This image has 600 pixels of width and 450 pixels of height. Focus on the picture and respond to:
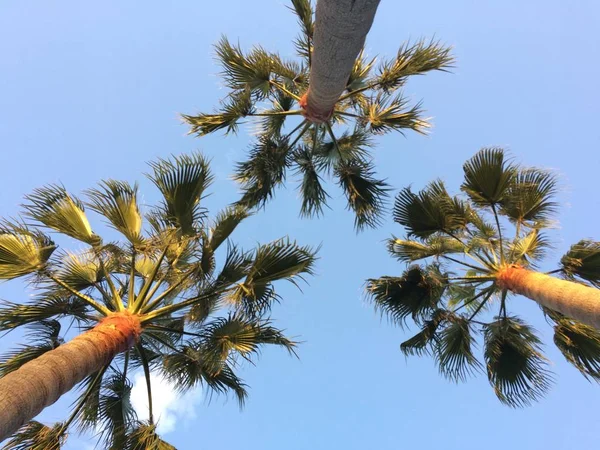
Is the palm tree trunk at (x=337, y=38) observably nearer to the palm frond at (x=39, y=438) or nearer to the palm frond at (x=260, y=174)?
the palm frond at (x=260, y=174)

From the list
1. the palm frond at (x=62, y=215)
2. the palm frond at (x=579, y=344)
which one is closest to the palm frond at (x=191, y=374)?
the palm frond at (x=62, y=215)

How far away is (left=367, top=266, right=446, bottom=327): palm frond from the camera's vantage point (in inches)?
308

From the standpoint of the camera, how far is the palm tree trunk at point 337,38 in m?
3.57

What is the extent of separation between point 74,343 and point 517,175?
7.53 m

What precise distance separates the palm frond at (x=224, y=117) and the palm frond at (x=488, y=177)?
4.59m

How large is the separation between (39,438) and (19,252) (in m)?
2.28

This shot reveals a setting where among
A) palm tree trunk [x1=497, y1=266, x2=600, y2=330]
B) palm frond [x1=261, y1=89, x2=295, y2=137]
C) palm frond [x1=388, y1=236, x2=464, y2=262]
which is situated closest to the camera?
palm tree trunk [x1=497, y1=266, x2=600, y2=330]

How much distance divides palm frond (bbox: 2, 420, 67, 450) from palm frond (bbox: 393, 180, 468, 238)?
6355mm

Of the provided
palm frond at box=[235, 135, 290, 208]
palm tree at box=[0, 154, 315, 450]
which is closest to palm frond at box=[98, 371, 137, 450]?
palm tree at box=[0, 154, 315, 450]

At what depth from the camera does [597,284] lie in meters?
7.36

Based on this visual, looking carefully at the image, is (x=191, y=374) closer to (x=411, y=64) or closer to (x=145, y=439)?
(x=145, y=439)

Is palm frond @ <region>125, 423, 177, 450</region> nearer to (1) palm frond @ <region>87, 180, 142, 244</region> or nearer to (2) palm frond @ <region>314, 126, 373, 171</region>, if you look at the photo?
(1) palm frond @ <region>87, 180, 142, 244</region>

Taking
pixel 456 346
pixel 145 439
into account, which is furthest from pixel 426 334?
pixel 145 439

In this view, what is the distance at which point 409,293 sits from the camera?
7922 millimetres
